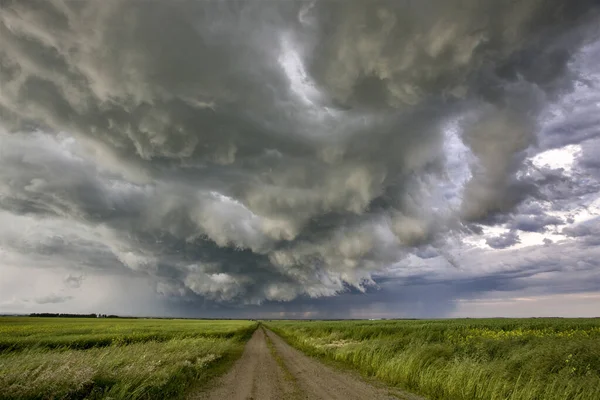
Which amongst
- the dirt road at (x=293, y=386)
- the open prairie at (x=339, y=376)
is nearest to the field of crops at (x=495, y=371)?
the open prairie at (x=339, y=376)

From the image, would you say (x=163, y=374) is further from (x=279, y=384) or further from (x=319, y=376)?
(x=319, y=376)

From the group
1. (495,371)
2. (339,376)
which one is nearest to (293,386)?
(339,376)

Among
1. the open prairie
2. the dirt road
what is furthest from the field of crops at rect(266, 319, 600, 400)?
the dirt road

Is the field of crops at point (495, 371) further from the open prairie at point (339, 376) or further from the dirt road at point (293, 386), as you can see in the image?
the dirt road at point (293, 386)

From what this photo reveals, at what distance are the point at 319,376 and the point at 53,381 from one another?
40.1 feet

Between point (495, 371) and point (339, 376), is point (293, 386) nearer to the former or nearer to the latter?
point (339, 376)

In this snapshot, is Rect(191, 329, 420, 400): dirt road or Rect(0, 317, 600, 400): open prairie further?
Rect(191, 329, 420, 400): dirt road

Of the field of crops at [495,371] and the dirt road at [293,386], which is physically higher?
the field of crops at [495,371]

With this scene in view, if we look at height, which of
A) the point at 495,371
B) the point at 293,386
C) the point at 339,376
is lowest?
the point at 339,376

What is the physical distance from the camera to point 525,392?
37.0 ft

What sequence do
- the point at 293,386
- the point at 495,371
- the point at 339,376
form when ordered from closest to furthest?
1. the point at 495,371
2. the point at 293,386
3. the point at 339,376

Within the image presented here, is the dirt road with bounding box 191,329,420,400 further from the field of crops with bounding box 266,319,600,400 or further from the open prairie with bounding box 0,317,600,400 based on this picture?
the field of crops with bounding box 266,319,600,400

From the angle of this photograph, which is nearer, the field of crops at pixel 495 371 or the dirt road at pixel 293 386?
the field of crops at pixel 495 371

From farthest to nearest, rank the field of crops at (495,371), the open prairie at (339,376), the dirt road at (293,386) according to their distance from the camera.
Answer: the dirt road at (293,386), the field of crops at (495,371), the open prairie at (339,376)
